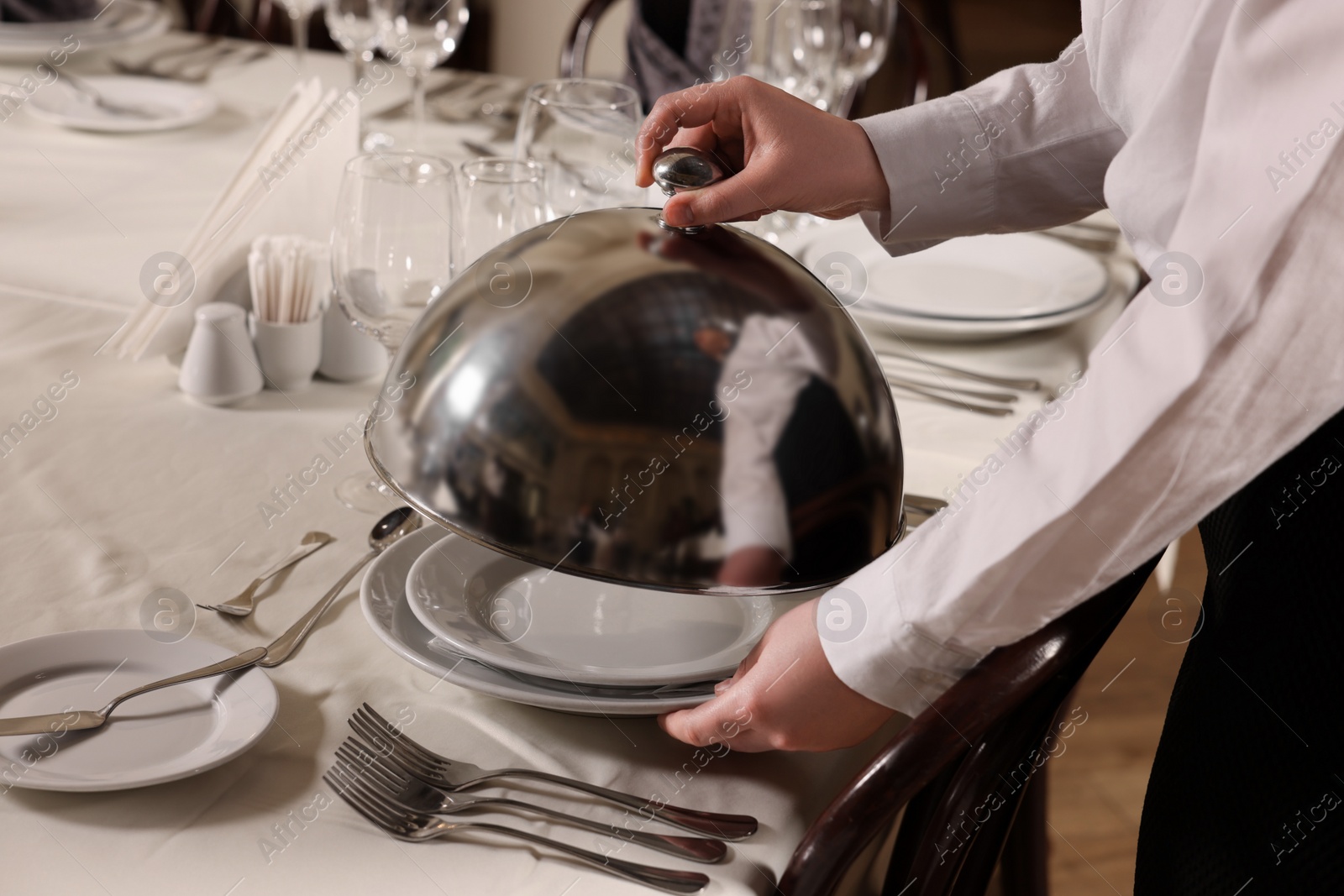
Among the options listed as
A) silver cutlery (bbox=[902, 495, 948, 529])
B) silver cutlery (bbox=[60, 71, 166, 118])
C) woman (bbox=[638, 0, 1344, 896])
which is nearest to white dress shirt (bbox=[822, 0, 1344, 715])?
woman (bbox=[638, 0, 1344, 896])

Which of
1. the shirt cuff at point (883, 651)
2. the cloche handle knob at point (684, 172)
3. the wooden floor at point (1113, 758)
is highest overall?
the cloche handle knob at point (684, 172)

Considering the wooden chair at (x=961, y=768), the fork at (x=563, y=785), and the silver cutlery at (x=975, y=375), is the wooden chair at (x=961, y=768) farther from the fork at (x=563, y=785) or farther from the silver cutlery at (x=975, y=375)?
the silver cutlery at (x=975, y=375)

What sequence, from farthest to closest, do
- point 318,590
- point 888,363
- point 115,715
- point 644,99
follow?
point 644,99, point 888,363, point 318,590, point 115,715

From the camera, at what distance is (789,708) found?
538mm

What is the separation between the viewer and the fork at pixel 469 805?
504mm

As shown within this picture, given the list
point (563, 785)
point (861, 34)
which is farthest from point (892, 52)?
point (563, 785)

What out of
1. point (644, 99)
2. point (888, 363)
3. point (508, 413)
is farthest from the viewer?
point (644, 99)

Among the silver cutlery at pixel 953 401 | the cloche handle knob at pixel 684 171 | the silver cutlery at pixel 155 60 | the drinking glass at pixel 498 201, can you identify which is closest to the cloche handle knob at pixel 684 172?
the cloche handle knob at pixel 684 171

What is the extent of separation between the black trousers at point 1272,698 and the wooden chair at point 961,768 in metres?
0.07

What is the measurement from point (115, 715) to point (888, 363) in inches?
26.4

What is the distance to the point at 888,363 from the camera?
1.02 metres

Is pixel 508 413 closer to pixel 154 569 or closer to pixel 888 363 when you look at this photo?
pixel 154 569

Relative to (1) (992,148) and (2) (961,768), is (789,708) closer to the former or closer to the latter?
(2) (961,768)

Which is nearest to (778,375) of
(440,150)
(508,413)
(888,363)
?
(508,413)
